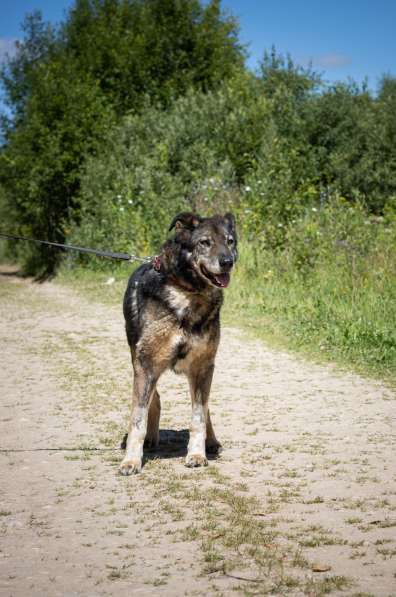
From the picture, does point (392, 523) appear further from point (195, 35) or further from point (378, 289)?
point (195, 35)

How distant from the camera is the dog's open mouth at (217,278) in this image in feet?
18.2

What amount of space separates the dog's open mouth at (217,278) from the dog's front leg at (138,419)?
0.82 meters

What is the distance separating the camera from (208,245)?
18.2ft

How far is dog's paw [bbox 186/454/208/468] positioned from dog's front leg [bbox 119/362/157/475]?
352 mm

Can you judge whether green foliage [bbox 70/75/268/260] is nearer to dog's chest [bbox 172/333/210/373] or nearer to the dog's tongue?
dog's chest [bbox 172/333/210/373]

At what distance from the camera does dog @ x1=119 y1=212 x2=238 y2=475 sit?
221 inches

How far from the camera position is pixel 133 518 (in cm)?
462

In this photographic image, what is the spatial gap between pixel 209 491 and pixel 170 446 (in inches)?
53.9

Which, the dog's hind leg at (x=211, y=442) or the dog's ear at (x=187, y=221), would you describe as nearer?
the dog's ear at (x=187, y=221)

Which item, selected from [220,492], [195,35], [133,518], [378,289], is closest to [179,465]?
[220,492]

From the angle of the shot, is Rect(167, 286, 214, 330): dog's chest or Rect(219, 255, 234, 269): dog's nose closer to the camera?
Rect(219, 255, 234, 269): dog's nose

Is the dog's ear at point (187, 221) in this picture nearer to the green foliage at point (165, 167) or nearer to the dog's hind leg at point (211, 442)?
the dog's hind leg at point (211, 442)

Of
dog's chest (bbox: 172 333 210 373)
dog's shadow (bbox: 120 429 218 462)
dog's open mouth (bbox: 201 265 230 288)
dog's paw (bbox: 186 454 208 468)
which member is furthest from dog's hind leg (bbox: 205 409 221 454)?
dog's open mouth (bbox: 201 265 230 288)

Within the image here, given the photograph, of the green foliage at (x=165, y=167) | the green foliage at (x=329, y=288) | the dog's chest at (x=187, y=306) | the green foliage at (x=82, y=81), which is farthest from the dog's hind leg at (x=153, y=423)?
the green foliage at (x=82, y=81)
